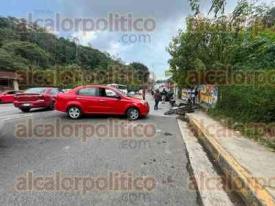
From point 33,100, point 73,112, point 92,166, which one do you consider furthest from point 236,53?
point 33,100

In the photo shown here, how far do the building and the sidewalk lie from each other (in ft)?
151

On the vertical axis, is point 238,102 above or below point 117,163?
above

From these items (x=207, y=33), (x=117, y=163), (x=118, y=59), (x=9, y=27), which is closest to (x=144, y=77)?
(x=118, y=59)

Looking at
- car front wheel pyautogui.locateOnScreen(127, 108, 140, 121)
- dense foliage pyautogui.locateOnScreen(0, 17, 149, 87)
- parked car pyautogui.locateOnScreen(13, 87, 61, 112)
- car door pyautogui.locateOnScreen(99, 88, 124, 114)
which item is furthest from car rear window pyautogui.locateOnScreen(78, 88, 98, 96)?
dense foliage pyautogui.locateOnScreen(0, 17, 149, 87)

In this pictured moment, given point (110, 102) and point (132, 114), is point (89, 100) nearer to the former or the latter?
point (110, 102)

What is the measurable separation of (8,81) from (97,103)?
43090 millimetres

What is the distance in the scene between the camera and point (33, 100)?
17891 mm

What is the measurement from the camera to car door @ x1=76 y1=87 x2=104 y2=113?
46.4 ft

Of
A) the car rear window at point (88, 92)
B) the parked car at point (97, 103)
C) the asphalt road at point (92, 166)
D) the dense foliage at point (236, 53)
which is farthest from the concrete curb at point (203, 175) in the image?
the car rear window at point (88, 92)

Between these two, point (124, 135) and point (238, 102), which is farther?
point (238, 102)

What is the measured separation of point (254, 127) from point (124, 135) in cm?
429

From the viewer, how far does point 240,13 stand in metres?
20.0

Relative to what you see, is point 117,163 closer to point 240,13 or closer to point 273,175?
point 273,175

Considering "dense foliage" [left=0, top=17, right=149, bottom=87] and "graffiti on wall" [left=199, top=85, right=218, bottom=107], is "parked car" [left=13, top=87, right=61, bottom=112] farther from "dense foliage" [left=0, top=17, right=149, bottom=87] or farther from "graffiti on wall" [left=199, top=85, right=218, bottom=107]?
"dense foliage" [left=0, top=17, right=149, bottom=87]
